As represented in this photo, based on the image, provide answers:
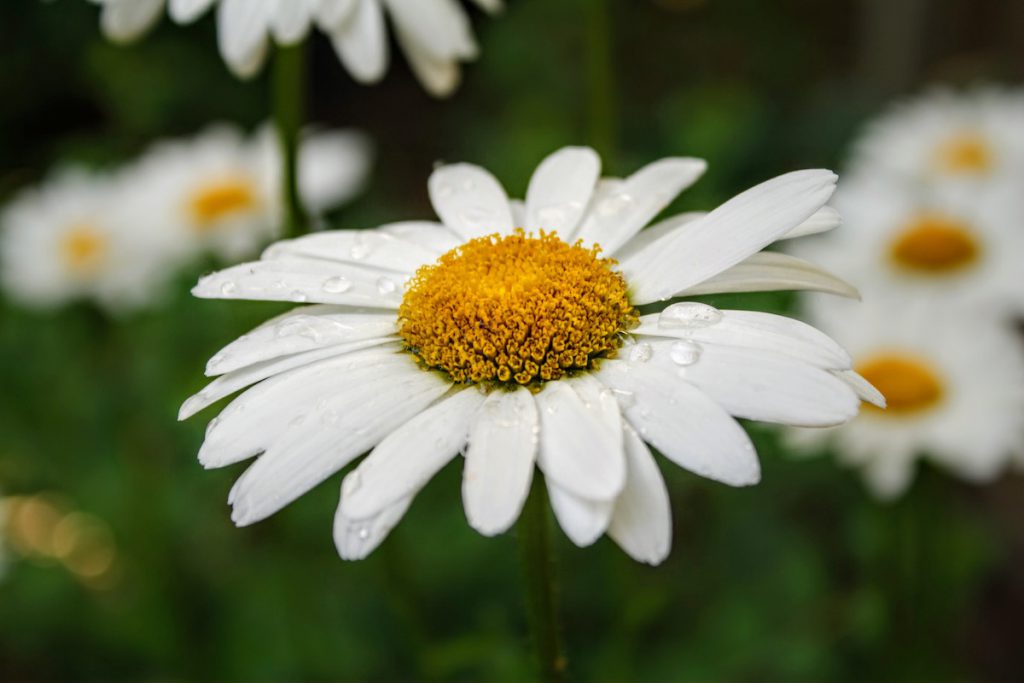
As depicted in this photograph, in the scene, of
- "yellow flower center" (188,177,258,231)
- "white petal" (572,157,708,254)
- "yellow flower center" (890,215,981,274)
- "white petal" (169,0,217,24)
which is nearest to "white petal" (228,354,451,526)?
"white petal" (572,157,708,254)

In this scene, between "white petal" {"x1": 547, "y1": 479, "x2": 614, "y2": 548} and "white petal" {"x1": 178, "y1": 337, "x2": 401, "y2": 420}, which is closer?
"white petal" {"x1": 547, "y1": 479, "x2": 614, "y2": 548}

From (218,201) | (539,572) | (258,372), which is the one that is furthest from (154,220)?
(539,572)

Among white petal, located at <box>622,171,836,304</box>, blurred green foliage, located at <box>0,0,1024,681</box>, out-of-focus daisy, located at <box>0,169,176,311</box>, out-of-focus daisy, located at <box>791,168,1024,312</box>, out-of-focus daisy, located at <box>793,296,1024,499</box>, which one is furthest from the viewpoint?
out-of-focus daisy, located at <box>0,169,176,311</box>

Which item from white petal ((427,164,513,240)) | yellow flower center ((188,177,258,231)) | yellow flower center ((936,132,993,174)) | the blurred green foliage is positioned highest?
yellow flower center ((188,177,258,231))

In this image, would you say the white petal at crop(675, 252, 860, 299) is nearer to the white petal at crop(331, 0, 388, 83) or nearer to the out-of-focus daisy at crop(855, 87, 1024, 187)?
the white petal at crop(331, 0, 388, 83)

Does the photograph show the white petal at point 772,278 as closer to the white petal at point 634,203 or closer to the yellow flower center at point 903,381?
the white petal at point 634,203

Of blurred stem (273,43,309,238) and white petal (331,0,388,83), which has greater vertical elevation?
white petal (331,0,388,83)

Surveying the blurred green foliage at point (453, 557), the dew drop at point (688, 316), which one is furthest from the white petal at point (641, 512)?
the blurred green foliage at point (453, 557)

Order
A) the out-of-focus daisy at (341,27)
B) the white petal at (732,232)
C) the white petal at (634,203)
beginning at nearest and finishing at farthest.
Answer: the white petal at (732,232) → the white petal at (634,203) → the out-of-focus daisy at (341,27)
